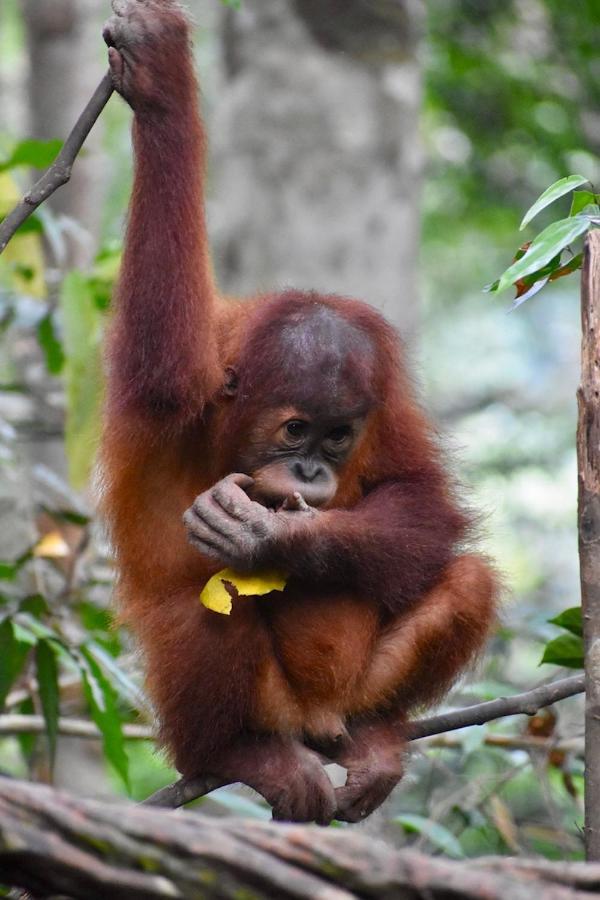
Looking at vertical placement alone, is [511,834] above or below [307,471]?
below

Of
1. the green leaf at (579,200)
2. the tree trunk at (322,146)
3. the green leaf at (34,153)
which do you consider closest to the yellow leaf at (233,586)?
the green leaf at (579,200)

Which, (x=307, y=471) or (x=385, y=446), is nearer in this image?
(x=307, y=471)

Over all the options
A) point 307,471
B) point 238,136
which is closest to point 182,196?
point 307,471

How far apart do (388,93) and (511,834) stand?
3960mm

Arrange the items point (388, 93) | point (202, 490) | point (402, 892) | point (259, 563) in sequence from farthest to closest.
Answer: point (388, 93) → point (202, 490) → point (259, 563) → point (402, 892)

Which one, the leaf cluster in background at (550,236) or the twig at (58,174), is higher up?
the twig at (58,174)

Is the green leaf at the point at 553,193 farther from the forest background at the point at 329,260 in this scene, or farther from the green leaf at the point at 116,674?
the green leaf at the point at 116,674

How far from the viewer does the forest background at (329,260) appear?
417 centimetres

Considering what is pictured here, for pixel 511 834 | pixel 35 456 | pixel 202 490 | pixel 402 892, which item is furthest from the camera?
pixel 35 456

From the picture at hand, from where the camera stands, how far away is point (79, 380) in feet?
13.8

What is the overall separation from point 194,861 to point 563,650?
5.64ft

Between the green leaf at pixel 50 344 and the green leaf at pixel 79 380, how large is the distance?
55 centimetres

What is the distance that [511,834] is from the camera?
4.19 meters

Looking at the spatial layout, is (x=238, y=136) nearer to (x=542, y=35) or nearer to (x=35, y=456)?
(x=35, y=456)
